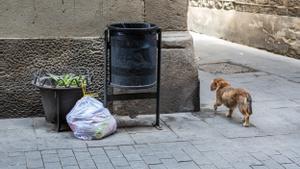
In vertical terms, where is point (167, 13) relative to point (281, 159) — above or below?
above

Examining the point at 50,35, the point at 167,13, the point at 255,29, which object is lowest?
the point at 255,29

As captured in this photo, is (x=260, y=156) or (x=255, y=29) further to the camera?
(x=255, y=29)

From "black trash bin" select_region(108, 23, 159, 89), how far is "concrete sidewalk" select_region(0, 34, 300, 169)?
58 centimetres

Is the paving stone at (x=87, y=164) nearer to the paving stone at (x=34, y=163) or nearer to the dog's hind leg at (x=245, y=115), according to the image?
the paving stone at (x=34, y=163)

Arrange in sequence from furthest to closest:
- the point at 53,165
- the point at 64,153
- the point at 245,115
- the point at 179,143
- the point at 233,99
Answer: the point at 233,99, the point at 245,115, the point at 179,143, the point at 64,153, the point at 53,165

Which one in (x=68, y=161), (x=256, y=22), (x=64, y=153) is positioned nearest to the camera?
(x=68, y=161)

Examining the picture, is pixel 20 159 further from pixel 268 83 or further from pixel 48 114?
pixel 268 83

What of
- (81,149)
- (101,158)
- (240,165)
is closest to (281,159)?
(240,165)

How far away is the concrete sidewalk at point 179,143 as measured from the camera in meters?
5.08

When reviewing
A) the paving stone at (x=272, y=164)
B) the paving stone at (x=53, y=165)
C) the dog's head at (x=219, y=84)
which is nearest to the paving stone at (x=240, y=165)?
the paving stone at (x=272, y=164)

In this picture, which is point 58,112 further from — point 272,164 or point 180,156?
point 272,164

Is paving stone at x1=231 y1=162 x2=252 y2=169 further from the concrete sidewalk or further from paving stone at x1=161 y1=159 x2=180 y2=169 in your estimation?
paving stone at x1=161 y1=159 x2=180 y2=169

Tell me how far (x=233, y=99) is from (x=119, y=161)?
183 centimetres

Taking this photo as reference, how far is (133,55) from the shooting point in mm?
5762
